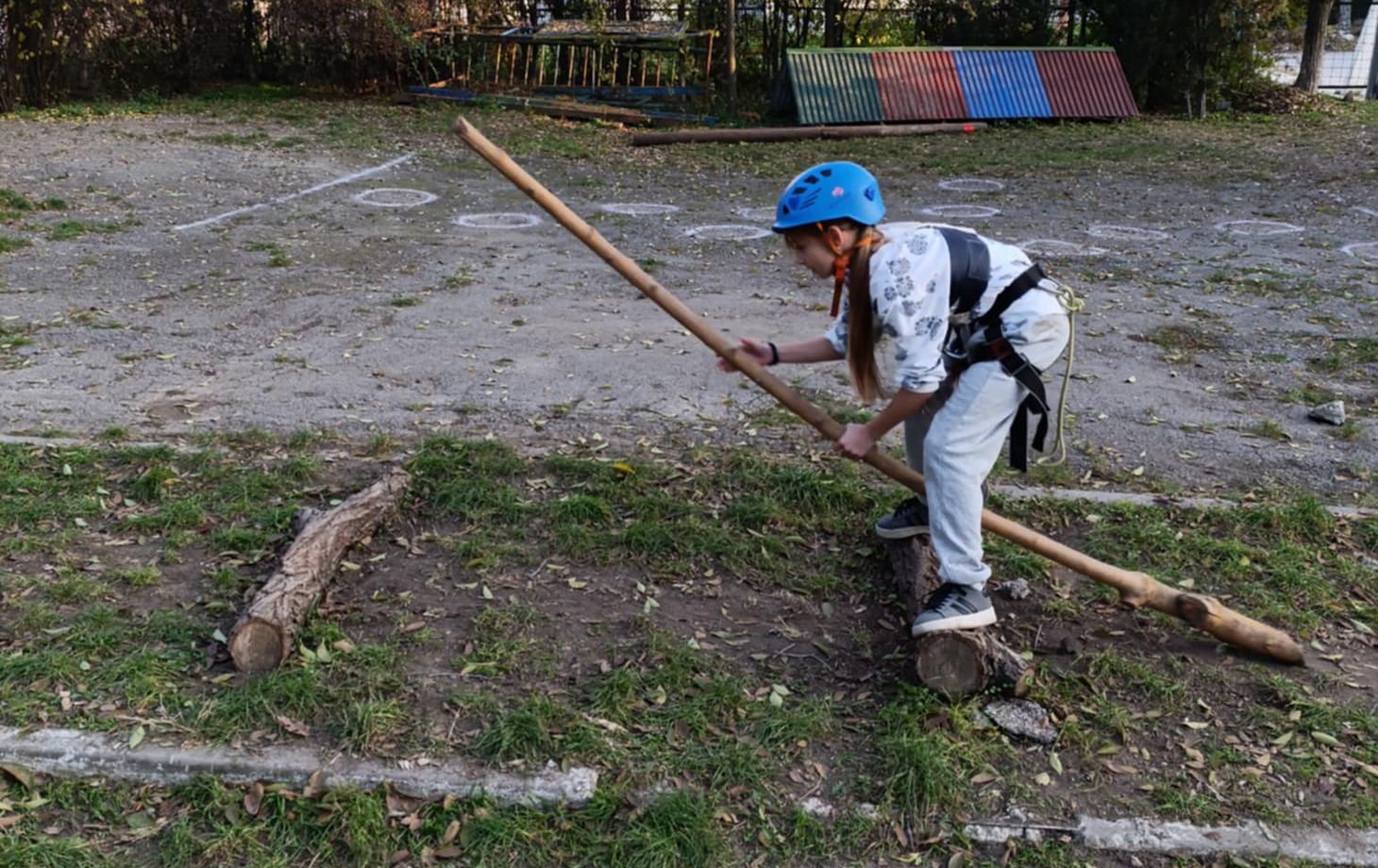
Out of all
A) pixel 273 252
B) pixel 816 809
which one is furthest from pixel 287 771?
pixel 273 252

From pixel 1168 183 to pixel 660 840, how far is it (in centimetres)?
1248

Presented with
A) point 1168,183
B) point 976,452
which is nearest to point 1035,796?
point 976,452

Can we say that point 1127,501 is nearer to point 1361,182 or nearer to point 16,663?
point 16,663

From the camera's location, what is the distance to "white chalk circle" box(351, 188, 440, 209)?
1144 cm

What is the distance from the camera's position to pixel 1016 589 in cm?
402

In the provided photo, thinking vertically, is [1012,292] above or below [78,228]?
above

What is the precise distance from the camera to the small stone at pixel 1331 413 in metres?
5.62

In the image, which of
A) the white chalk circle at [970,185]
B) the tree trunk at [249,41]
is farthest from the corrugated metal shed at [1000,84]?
the tree trunk at [249,41]

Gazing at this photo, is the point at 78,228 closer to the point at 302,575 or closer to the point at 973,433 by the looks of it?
the point at 302,575

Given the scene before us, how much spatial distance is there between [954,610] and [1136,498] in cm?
172

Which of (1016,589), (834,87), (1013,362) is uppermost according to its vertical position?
(834,87)

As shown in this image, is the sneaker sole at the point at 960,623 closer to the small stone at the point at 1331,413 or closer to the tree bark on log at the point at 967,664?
the tree bark on log at the point at 967,664

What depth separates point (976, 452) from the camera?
3355 millimetres

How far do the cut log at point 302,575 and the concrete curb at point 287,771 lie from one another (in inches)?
14.7
